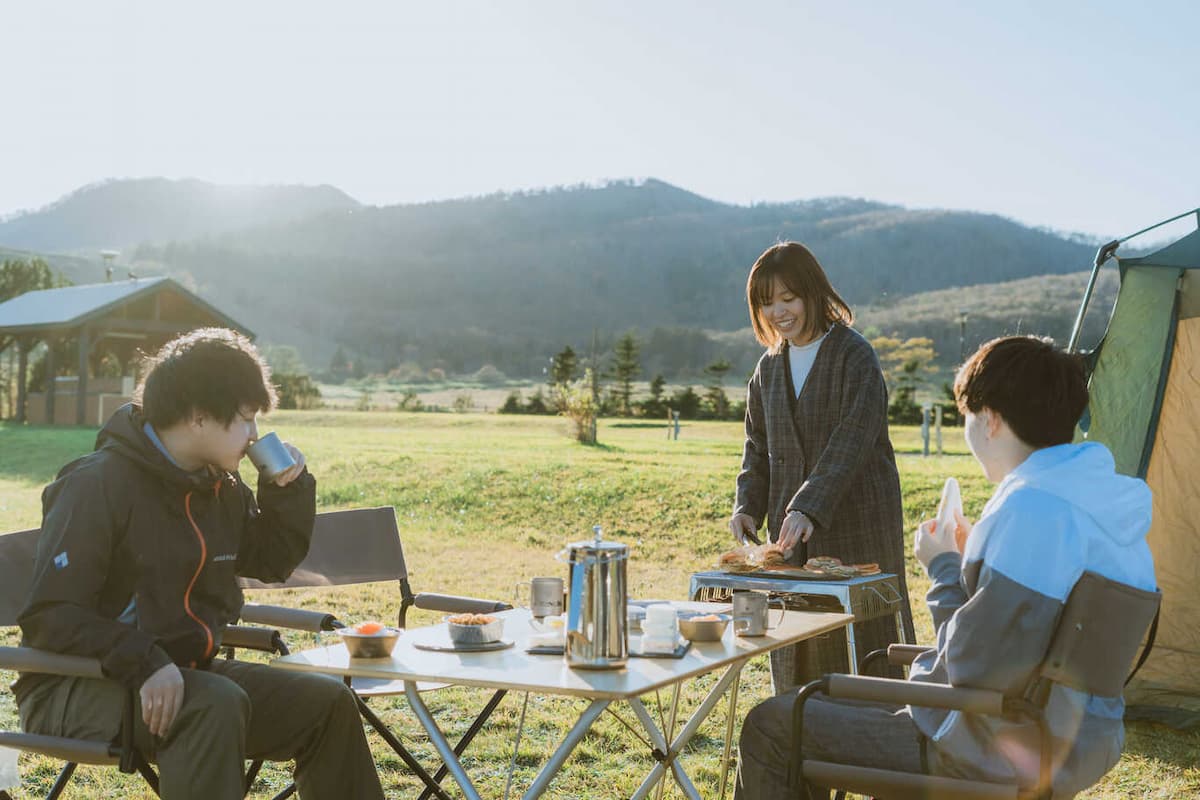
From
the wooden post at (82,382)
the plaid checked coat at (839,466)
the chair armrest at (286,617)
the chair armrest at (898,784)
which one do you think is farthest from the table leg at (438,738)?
the wooden post at (82,382)

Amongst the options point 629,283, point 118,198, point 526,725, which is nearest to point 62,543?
point 526,725

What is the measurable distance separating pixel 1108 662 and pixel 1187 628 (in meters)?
3.15

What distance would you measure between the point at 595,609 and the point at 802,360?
154cm

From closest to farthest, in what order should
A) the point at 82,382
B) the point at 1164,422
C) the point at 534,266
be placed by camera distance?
1. the point at 1164,422
2. the point at 82,382
3. the point at 534,266

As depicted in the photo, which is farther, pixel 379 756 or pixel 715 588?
pixel 379 756

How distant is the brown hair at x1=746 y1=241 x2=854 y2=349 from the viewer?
3.20 m

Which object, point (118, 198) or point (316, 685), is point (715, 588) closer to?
point (316, 685)

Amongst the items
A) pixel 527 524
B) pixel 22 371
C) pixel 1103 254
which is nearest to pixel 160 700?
pixel 1103 254

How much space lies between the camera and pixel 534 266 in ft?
457

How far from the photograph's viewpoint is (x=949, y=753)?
2.00 m

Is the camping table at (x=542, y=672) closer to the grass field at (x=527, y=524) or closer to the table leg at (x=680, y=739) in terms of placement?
the table leg at (x=680, y=739)

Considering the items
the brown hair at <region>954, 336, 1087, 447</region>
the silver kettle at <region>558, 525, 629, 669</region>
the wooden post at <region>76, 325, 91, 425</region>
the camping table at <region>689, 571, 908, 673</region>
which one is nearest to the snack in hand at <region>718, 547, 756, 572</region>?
the camping table at <region>689, 571, 908, 673</region>

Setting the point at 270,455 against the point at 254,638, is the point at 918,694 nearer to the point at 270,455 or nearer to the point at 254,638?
the point at 270,455

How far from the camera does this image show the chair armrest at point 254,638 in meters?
2.64
